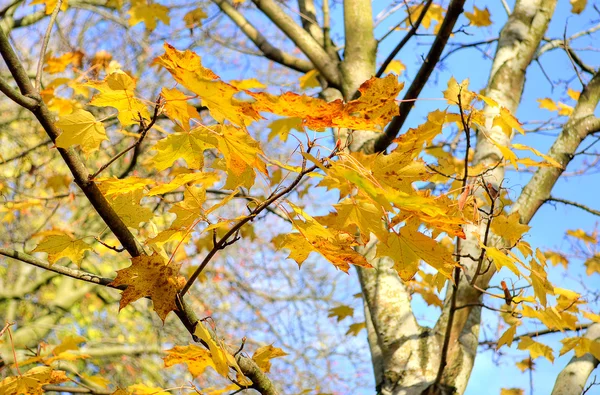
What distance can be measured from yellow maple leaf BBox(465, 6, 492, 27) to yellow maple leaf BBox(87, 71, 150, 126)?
2.44 m

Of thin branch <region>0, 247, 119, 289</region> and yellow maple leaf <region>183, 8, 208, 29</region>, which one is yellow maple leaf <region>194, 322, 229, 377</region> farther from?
yellow maple leaf <region>183, 8, 208, 29</region>

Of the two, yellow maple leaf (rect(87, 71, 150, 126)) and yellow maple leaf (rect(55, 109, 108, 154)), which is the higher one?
yellow maple leaf (rect(87, 71, 150, 126))

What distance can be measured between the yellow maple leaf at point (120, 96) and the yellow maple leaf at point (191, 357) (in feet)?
1.41

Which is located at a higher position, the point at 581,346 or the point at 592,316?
→ the point at 592,316

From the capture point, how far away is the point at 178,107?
0.87 meters

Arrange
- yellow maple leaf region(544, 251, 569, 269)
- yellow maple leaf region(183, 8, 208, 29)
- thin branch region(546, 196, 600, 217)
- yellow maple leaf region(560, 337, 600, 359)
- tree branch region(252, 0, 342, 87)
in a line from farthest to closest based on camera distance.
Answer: yellow maple leaf region(544, 251, 569, 269) → yellow maple leaf region(183, 8, 208, 29) → tree branch region(252, 0, 342, 87) → thin branch region(546, 196, 600, 217) → yellow maple leaf region(560, 337, 600, 359)

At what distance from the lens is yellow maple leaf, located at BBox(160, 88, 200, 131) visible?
821 millimetres

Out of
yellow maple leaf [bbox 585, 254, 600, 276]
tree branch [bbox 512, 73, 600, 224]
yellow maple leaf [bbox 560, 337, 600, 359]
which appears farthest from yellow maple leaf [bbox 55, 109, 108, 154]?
yellow maple leaf [bbox 585, 254, 600, 276]

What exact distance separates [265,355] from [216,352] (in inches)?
10.9

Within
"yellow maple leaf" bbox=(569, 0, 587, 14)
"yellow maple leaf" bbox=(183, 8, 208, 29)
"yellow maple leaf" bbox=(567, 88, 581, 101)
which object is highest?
"yellow maple leaf" bbox=(183, 8, 208, 29)

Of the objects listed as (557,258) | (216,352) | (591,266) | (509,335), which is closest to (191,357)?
(216,352)

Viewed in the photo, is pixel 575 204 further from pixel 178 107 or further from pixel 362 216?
pixel 178 107

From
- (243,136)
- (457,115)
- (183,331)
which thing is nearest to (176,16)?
(183,331)

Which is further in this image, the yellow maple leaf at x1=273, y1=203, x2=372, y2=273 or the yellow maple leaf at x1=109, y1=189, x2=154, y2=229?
the yellow maple leaf at x1=109, y1=189, x2=154, y2=229
